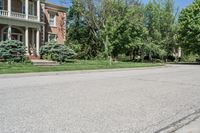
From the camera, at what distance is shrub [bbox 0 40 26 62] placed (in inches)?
1277

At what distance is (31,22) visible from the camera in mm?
39000

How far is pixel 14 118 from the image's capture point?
303 inches

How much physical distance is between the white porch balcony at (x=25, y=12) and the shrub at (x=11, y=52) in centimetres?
506

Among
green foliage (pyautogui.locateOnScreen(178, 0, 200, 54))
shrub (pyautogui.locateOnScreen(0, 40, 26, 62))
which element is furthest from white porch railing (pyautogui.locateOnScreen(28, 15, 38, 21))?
green foliage (pyautogui.locateOnScreen(178, 0, 200, 54))

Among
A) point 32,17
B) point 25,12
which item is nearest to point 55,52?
point 32,17

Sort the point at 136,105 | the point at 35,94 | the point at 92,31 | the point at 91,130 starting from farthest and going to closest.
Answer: the point at 92,31
the point at 35,94
the point at 136,105
the point at 91,130

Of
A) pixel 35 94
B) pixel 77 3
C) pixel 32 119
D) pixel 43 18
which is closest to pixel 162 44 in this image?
pixel 77 3

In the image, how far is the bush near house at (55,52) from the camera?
3766 cm

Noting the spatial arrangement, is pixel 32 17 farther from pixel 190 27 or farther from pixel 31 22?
pixel 190 27

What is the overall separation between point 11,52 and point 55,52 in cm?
636

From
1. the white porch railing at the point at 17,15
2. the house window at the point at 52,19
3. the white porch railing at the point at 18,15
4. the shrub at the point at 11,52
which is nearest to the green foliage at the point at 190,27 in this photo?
the house window at the point at 52,19

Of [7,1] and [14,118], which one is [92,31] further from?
[14,118]

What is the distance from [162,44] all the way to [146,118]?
48411 millimetres

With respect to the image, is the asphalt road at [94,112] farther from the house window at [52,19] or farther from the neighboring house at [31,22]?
the house window at [52,19]
